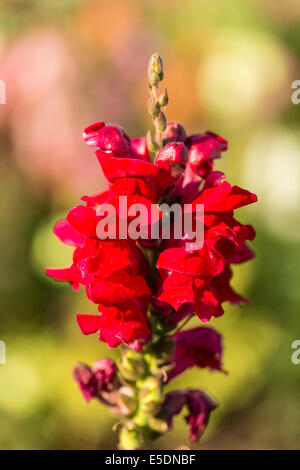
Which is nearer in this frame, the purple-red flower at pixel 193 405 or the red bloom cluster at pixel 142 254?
the red bloom cluster at pixel 142 254

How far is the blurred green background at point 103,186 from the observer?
2420 millimetres

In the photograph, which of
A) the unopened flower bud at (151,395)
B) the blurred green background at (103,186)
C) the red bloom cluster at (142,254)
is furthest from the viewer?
the blurred green background at (103,186)

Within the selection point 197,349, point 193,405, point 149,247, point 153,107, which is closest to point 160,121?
point 153,107

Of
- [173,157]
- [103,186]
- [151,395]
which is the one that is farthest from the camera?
[103,186]

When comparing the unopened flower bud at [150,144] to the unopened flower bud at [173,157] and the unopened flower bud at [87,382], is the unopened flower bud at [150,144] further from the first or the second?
the unopened flower bud at [87,382]

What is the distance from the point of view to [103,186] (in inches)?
107

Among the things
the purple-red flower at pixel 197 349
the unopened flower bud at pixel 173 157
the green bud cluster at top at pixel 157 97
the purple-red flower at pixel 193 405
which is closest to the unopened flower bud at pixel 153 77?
the green bud cluster at top at pixel 157 97

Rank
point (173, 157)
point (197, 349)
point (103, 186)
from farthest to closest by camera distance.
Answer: point (103, 186) → point (197, 349) → point (173, 157)

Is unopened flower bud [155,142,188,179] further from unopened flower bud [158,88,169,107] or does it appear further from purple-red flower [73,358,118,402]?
purple-red flower [73,358,118,402]

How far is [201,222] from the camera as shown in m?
0.97

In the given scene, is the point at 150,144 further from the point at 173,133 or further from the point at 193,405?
the point at 193,405

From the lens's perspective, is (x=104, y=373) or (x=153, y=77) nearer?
(x=153, y=77)

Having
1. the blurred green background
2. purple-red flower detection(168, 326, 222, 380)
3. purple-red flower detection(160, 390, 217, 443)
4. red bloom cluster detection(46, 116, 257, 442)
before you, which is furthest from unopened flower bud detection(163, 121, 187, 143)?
the blurred green background

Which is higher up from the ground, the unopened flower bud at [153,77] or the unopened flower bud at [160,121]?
the unopened flower bud at [153,77]
